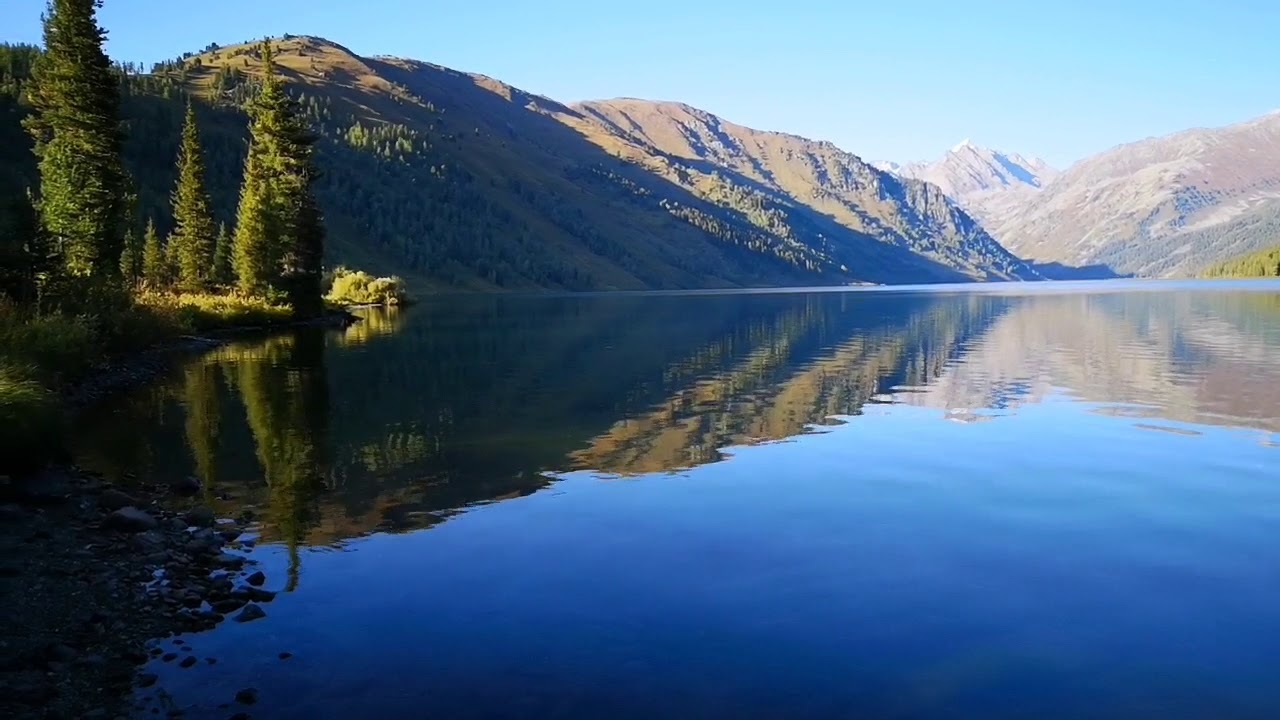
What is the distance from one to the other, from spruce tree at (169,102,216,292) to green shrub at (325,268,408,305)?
3036 centimetres

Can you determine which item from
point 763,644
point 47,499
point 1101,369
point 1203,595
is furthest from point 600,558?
point 1101,369

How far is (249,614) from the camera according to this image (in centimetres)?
1260

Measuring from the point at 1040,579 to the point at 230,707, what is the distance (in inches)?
447

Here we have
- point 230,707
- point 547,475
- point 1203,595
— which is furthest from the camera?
point 547,475

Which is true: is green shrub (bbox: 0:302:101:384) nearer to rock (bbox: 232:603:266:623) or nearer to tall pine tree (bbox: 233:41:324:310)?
rock (bbox: 232:603:266:623)

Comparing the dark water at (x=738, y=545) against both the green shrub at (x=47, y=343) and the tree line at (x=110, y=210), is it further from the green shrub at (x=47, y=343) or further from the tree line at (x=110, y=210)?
the tree line at (x=110, y=210)

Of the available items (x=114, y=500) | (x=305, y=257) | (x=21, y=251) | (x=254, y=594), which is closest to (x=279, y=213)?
(x=305, y=257)

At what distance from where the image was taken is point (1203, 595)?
13648 millimetres

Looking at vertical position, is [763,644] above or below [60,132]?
below

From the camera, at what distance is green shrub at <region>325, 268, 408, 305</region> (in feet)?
428

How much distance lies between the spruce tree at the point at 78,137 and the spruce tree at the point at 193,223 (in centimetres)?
3436

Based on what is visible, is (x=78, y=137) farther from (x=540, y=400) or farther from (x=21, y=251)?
(x=540, y=400)

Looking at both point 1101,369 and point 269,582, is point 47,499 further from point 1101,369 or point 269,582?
point 1101,369

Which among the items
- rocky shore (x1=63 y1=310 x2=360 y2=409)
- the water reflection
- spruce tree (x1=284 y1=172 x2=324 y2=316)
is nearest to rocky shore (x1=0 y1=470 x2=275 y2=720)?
the water reflection
